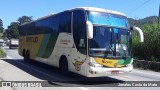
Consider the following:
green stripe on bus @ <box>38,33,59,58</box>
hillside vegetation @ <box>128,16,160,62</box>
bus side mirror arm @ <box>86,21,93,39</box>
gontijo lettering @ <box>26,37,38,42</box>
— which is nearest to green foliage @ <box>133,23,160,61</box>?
hillside vegetation @ <box>128,16,160,62</box>

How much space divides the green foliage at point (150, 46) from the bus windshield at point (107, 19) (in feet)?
41.1

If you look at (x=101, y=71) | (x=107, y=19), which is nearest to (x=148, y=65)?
(x=107, y=19)

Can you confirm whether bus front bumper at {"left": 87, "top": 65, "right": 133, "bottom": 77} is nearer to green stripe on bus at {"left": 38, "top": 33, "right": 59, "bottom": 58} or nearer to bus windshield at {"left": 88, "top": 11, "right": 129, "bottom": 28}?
bus windshield at {"left": 88, "top": 11, "right": 129, "bottom": 28}

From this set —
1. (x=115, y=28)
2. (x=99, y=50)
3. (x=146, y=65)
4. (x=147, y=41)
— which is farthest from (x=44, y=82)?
(x=147, y=41)

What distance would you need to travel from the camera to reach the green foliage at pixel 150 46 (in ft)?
90.3

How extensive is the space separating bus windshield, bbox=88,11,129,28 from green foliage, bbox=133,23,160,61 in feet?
41.1

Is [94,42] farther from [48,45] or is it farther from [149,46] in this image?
[149,46]

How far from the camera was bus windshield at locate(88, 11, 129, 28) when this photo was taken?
46.3 feet

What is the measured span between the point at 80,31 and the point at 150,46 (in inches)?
593

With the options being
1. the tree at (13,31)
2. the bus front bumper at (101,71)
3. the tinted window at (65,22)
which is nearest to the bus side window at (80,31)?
the tinted window at (65,22)

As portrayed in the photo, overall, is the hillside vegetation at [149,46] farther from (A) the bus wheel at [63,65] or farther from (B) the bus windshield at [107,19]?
(B) the bus windshield at [107,19]

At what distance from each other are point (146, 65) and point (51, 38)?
8.57 meters

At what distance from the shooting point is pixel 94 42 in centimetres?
1372

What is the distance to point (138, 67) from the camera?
24.6m
